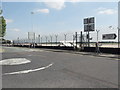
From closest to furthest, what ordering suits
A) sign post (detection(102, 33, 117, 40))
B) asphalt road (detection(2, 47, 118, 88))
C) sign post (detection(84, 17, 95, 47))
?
asphalt road (detection(2, 47, 118, 88)) → sign post (detection(102, 33, 117, 40)) → sign post (detection(84, 17, 95, 47))

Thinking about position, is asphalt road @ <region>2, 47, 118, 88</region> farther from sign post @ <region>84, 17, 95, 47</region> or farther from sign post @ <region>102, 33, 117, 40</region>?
sign post @ <region>84, 17, 95, 47</region>

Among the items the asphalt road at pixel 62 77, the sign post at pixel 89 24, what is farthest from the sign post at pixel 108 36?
the asphalt road at pixel 62 77

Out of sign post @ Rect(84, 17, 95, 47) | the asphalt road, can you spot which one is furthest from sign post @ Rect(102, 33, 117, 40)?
the asphalt road

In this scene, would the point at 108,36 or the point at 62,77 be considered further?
the point at 108,36

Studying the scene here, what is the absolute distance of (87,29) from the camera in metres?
27.2

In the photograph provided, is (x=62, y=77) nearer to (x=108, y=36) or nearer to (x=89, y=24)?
(x=108, y=36)

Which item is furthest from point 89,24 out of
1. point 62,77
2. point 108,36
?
point 62,77

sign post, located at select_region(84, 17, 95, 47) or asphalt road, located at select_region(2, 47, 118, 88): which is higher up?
sign post, located at select_region(84, 17, 95, 47)

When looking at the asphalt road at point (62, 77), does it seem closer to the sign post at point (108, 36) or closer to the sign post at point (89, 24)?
the sign post at point (108, 36)

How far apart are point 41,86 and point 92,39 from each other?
779 inches

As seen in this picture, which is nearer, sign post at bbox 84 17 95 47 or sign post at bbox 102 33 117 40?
sign post at bbox 102 33 117 40

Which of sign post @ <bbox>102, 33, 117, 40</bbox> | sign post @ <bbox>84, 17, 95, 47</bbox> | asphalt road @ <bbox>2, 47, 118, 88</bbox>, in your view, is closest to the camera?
asphalt road @ <bbox>2, 47, 118, 88</bbox>

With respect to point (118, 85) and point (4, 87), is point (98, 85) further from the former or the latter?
point (4, 87)

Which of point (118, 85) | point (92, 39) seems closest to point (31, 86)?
point (118, 85)
